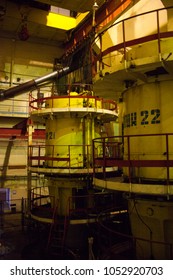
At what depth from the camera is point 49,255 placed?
943 cm

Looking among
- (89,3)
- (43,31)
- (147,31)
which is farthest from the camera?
(43,31)

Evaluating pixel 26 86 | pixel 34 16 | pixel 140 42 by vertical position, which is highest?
pixel 34 16

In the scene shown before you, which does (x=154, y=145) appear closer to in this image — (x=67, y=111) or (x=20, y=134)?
(x=67, y=111)

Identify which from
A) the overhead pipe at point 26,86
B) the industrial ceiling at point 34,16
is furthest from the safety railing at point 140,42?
the overhead pipe at point 26,86

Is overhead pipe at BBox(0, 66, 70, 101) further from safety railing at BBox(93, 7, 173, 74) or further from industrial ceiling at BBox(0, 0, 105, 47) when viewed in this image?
safety railing at BBox(93, 7, 173, 74)

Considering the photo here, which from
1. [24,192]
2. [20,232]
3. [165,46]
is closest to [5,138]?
[24,192]

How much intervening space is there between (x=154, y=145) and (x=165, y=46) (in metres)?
2.22

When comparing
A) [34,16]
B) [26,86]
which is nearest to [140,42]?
[26,86]

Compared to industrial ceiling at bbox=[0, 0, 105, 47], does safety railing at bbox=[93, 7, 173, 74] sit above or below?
below

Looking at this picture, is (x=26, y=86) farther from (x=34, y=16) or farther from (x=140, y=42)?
(x=140, y=42)

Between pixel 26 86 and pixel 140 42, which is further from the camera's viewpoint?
pixel 26 86

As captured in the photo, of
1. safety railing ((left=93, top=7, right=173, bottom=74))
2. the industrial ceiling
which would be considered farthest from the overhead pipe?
safety railing ((left=93, top=7, right=173, bottom=74))

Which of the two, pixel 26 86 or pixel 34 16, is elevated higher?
pixel 34 16

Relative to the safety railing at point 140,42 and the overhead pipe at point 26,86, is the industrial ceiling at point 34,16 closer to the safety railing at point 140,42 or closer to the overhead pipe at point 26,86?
the overhead pipe at point 26,86
